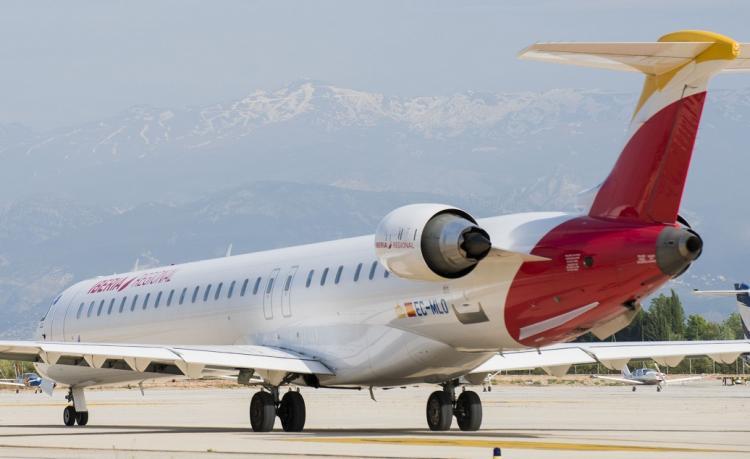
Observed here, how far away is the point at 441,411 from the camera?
3194cm

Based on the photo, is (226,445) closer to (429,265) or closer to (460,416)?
(429,265)

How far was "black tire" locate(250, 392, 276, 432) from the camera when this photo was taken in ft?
103

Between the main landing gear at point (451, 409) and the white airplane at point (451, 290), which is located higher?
the white airplane at point (451, 290)

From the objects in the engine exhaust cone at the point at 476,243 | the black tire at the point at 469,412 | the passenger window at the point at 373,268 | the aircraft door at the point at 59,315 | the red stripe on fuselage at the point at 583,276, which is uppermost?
the aircraft door at the point at 59,315

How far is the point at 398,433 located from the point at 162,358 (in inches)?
202

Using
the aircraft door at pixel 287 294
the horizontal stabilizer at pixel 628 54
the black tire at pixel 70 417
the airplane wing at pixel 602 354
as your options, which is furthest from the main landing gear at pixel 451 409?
the black tire at pixel 70 417

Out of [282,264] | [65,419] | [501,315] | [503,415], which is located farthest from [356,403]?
[501,315]

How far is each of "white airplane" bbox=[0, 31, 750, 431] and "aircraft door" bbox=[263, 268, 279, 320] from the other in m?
0.04

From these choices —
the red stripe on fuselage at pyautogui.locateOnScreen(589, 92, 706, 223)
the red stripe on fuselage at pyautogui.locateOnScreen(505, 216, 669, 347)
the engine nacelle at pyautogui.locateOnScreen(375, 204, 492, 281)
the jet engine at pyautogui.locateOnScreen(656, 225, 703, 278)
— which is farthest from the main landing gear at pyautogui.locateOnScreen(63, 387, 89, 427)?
the jet engine at pyautogui.locateOnScreen(656, 225, 703, 278)

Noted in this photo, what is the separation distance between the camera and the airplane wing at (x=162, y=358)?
2941 centimetres

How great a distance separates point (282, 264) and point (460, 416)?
5711 mm

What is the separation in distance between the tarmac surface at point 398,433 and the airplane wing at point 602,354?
1.44 m

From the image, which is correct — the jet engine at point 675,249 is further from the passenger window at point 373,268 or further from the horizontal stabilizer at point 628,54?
the passenger window at point 373,268

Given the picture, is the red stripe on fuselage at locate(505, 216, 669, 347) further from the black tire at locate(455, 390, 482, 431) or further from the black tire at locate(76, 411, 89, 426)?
the black tire at locate(76, 411, 89, 426)
